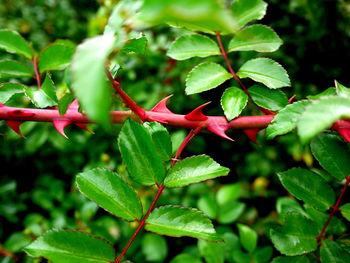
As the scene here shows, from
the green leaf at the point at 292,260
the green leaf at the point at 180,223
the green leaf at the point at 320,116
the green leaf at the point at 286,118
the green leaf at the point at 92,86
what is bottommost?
the green leaf at the point at 292,260

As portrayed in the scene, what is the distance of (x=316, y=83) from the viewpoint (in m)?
1.48

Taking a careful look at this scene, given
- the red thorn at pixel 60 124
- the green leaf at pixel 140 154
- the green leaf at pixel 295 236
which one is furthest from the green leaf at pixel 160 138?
the green leaf at pixel 295 236

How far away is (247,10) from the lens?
2.03 feet

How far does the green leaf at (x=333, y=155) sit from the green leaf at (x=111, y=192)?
33cm

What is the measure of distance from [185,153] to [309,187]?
101 centimetres

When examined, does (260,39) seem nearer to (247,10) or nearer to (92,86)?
(247,10)

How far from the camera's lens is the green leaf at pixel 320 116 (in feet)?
1.01

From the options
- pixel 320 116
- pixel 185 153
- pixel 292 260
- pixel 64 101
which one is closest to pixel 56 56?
pixel 64 101

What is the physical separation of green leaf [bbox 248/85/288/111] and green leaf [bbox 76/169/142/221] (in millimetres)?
291

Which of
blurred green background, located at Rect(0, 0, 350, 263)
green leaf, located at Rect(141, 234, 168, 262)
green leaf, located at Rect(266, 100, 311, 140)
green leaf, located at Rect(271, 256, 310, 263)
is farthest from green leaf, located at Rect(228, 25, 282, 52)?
green leaf, located at Rect(141, 234, 168, 262)

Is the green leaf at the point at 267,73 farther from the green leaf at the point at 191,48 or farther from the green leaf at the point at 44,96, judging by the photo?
the green leaf at the point at 44,96

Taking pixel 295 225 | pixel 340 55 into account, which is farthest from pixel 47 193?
pixel 340 55

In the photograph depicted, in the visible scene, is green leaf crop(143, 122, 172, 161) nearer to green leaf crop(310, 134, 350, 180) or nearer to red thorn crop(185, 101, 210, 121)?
red thorn crop(185, 101, 210, 121)

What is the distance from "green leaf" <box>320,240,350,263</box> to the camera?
554 millimetres
